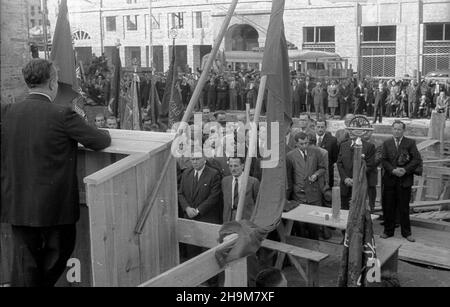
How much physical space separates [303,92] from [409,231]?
19965 millimetres

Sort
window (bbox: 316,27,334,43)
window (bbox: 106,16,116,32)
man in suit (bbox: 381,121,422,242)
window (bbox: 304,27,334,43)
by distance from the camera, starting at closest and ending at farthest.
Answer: man in suit (bbox: 381,121,422,242) → window (bbox: 316,27,334,43) → window (bbox: 304,27,334,43) → window (bbox: 106,16,116,32)

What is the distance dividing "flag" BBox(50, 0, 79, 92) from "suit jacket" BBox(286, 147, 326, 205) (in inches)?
135

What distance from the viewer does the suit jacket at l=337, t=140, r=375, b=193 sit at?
9008mm

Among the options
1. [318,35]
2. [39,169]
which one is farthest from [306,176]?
[318,35]

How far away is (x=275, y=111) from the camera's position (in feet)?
15.7

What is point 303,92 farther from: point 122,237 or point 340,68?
point 122,237

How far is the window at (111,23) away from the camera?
55188mm

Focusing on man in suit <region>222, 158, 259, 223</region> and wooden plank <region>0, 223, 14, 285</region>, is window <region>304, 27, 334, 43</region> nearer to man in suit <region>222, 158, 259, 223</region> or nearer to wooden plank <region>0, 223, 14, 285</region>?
man in suit <region>222, 158, 259, 223</region>

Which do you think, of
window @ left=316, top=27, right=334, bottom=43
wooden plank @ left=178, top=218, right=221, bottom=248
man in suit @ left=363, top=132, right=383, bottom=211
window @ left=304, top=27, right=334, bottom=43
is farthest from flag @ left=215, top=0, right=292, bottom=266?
window @ left=304, top=27, right=334, bottom=43

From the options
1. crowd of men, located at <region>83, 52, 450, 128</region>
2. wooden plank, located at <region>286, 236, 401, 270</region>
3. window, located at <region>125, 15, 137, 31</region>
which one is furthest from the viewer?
window, located at <region>125, 15, 137, 31</region>

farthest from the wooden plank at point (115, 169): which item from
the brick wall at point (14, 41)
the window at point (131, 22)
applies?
the window at point (131, 22)

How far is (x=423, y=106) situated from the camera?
2528 centimetres

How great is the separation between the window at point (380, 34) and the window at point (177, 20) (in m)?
16.7

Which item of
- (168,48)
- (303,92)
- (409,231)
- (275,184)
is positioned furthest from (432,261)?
(168,48)
